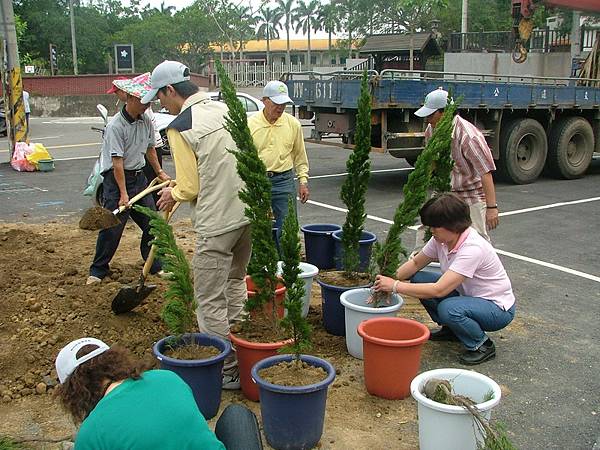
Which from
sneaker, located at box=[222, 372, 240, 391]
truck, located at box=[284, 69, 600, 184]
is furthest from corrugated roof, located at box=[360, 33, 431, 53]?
sneaker, located at box=[222, 372, 240, 391]

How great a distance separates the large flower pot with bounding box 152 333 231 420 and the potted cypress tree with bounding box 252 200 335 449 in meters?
0.24

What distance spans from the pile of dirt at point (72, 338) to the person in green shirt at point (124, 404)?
1344 mm

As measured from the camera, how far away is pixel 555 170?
12070 mm

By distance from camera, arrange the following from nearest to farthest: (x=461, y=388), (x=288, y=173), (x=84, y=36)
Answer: (x=461, y=388), (x=288, y=173), (x=84, y=36)

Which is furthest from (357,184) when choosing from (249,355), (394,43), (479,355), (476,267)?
(394,43)

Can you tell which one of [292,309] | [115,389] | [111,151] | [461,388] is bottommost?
[461,388]

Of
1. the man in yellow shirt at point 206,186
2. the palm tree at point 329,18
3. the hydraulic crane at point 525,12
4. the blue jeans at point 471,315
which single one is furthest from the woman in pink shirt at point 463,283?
the palm tree at point 329,18

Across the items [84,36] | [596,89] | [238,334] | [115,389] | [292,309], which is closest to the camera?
[115,389]

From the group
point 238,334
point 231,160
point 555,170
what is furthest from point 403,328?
point 555,170

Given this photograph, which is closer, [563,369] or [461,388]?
[461,388]

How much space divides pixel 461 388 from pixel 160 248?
5.77 feet

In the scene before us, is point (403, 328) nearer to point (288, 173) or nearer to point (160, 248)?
point (160, 248)

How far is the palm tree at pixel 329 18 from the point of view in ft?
200

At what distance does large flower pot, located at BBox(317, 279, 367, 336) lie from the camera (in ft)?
15.2
